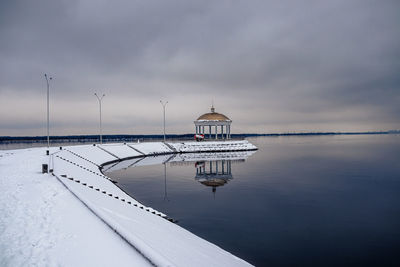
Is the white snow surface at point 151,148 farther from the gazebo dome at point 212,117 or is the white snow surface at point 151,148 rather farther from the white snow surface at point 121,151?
the gazebo dome at point 212,117

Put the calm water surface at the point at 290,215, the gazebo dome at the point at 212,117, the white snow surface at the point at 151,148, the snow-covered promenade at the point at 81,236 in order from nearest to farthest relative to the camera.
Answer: the snow-covered promenade at the point at 81,236
the calm water surface at the point at 290,215
the white snow surface at the point at 151,148
the gazebo dome at the point at 212,117

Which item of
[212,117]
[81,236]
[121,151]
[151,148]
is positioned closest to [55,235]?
[81,236]

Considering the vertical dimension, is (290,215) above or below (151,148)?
below

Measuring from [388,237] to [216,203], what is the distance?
31.4 feet

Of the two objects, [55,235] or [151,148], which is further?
[151,148]

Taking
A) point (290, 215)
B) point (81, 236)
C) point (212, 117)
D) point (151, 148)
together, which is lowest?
point (290, 215)

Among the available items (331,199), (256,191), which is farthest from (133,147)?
(331,199)

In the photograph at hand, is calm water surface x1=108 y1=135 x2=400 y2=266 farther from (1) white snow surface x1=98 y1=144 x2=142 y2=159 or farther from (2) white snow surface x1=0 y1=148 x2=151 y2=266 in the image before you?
(1) white snow surface x1=98 y1=144 x2=142 y2=159

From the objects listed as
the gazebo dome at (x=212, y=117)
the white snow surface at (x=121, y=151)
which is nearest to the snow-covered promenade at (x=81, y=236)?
the white snow surface at (x=121, y=151)

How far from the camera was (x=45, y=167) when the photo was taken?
63.5ft


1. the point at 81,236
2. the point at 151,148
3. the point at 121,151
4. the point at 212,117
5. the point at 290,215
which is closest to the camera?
the point at 81,236

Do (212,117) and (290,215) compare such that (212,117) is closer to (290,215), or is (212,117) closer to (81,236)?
(290,215)

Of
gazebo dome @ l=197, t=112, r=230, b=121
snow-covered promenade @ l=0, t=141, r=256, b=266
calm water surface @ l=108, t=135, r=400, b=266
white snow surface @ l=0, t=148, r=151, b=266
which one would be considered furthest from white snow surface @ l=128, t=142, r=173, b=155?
white snow surface @ l=0, t=148, r=151, b=266

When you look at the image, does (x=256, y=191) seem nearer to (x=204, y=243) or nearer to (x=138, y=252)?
(x=204, y=243)
